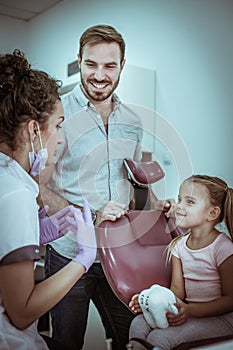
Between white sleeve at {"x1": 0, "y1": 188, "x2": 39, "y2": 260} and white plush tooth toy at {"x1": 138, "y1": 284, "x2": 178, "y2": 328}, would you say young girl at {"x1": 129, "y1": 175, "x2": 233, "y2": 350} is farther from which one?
white sleeve at {"x1": 0, "y1": 188, "x2": 39, "y2": 260}

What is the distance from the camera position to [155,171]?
1979mm

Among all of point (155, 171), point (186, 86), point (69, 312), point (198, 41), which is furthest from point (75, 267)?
point (198, 41)

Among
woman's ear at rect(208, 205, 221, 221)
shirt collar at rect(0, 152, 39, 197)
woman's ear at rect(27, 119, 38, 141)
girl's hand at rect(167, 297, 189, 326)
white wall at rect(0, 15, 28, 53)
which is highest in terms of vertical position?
white wall at rect(0, 15, 28, 53)

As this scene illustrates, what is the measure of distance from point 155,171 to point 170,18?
2.02 ft

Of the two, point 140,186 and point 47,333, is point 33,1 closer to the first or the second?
point 140,186

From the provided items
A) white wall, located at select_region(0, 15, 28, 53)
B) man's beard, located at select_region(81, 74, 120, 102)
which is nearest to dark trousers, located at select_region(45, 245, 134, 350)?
man's beard, located at select_region(81, 74, 120, 102)

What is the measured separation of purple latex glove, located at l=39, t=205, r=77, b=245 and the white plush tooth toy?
0.34 metres

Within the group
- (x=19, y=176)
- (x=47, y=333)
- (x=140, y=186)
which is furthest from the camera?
(x=140, y=186)

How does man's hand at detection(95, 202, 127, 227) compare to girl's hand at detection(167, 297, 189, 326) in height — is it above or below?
above

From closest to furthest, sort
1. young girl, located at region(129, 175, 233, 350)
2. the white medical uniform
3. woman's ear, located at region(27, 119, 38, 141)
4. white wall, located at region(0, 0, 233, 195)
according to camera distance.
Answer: the white medical uniform, woman's ear, located at region(27, 119, 38, 141), young girl, located at region(129, 175, 233, 350), white wall, located at region(0, 0, 233, 195)

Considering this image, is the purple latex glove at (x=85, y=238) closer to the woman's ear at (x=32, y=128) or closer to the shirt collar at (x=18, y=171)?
the shirt collar at (x=18, y=171)

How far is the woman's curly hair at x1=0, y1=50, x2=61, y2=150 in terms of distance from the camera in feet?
5.64

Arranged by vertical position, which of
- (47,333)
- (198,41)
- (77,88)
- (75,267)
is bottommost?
(47,333)

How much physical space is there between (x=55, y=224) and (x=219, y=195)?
0.61 meters
